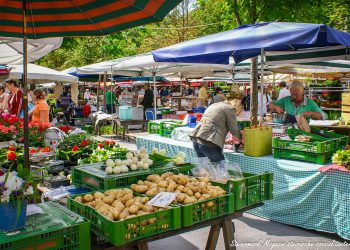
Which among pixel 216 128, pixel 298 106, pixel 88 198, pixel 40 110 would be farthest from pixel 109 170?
pixel 40 110

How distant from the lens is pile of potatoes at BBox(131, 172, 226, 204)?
314 centimetres

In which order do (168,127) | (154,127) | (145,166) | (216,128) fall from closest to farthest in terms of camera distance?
(145,166)
(216,128)
(168,127)
(154,127)

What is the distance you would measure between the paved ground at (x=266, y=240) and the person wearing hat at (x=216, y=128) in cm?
109

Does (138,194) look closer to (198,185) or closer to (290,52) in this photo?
(198,185)

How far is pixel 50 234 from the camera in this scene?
2.37 meters

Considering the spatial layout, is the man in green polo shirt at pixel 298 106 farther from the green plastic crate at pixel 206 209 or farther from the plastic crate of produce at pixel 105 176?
the green plastic crate at pixel 206 209

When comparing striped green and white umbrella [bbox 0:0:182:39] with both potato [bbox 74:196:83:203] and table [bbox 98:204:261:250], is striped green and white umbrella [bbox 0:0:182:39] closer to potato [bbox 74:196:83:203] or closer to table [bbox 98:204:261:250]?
potato [bbox 74:196:83:203]

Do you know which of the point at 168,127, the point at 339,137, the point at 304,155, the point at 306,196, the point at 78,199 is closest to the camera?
the point at 78,199

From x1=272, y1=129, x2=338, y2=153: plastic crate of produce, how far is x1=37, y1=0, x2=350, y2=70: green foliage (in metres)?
2.38

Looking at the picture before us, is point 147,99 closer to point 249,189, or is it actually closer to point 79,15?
point 79,15

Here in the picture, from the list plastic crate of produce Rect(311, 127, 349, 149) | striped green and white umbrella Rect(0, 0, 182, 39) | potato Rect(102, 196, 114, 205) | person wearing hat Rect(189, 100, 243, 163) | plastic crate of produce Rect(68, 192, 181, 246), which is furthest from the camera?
person wearing hat Rect(189, 100, 243, 163)

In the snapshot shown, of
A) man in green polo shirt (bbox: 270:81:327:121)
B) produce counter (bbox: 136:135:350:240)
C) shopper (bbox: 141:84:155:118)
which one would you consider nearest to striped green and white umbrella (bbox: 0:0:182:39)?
produce counter (bbox: 136:135:350:240)

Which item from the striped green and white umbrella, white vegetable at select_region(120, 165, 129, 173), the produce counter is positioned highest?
the striped green and white umbrella

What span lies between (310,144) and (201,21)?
71.6 ft
